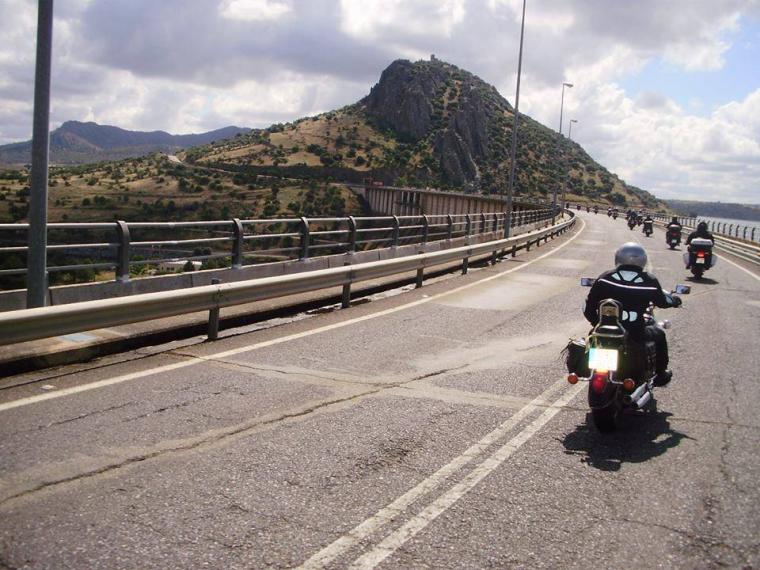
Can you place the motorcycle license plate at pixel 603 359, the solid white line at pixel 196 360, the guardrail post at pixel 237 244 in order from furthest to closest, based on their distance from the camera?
the guardrail post at pixel 237 244, the solid white line at pixel 196 360, the motorcycle license plate at pixel 603 359

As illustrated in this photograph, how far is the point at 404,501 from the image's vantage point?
4477 mm

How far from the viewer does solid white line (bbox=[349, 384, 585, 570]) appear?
374 cm

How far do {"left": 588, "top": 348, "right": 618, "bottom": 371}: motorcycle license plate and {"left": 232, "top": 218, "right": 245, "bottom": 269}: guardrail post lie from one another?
7.32 m

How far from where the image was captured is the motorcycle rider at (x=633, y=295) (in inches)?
253

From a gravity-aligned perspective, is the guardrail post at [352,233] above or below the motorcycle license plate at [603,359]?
above

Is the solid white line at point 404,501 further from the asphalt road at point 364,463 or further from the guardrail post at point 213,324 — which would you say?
the guardrail post at point 213,324

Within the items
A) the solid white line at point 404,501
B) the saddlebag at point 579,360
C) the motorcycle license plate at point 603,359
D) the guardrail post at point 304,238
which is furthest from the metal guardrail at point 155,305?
the motorcycle license plate at point 603,359

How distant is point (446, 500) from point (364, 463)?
2.56ft

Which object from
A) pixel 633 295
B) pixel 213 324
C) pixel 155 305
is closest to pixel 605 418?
pixel 633 295

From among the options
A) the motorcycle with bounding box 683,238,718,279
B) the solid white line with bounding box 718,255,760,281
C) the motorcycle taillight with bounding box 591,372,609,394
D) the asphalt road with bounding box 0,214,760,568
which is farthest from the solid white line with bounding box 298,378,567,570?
the solid white line with bounding box 718,255,760,281

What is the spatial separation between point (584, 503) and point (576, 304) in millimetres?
10052

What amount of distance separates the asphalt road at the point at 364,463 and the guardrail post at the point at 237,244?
3.21 metres

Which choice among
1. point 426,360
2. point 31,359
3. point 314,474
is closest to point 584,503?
point 314,474

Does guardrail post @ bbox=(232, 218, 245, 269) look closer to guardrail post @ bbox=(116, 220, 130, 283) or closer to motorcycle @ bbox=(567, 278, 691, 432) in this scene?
guardrail post @ bbox=(116, 220, 130, 283)
